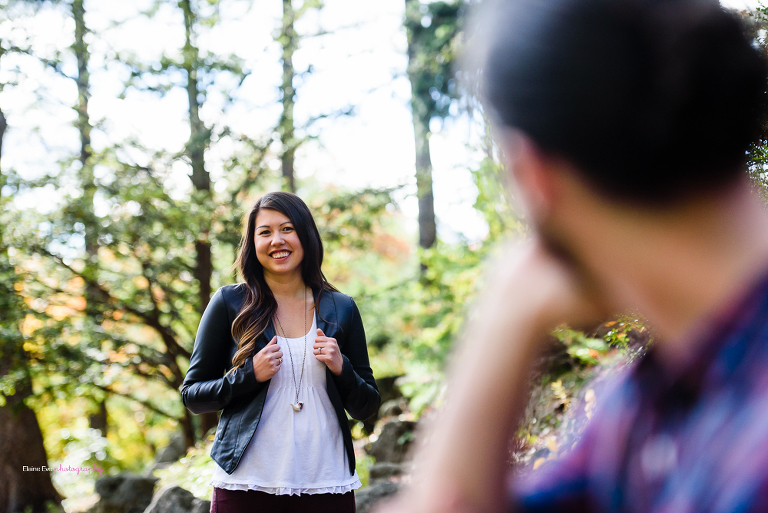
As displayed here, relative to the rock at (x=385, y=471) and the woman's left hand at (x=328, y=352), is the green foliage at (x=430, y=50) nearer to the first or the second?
the rock at (x=385, y=471)

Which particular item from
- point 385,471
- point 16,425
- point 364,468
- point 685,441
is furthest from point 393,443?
point 685,441

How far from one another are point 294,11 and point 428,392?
563cm

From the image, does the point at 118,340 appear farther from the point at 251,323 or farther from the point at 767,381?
the point at 767,381

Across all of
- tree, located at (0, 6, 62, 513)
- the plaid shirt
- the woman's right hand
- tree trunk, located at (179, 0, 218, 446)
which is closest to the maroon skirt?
the woman's right hand

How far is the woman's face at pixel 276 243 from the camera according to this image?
Answer: 109 inches

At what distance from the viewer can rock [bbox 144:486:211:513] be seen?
4.94 m

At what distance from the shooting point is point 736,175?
0.55 meters

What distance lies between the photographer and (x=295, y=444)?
2.47 m

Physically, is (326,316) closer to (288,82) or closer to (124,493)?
(288,82)

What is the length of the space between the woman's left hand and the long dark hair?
0.27m

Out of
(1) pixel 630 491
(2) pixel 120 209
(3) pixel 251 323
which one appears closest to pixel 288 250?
(3) pixel 251 323

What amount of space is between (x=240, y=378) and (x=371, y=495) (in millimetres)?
3274

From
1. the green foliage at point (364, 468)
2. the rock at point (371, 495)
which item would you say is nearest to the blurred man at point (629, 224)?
the rock at point (371, 495)

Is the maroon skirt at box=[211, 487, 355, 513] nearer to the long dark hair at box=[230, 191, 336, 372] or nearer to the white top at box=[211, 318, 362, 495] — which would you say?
the white top at box=[211, 318, 362, 495]
